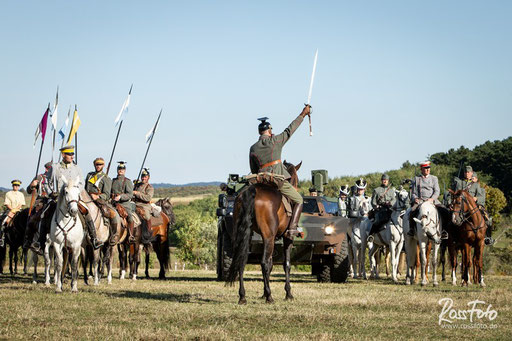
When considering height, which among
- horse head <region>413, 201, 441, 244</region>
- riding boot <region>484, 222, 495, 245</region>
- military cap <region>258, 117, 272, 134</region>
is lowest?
riding boot <region>484, 222, 495, 245</region>

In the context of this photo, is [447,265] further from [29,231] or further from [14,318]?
[14,318]

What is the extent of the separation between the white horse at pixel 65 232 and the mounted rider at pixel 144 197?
6809mm

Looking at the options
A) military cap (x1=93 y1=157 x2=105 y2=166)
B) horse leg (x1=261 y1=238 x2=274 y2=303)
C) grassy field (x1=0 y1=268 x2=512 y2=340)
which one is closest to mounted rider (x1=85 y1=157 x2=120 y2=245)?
military cap (x1=93 y1=157 x2=105 y2=166)

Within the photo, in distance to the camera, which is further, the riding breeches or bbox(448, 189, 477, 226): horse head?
bbox(448, 189, 477, 226): horse head

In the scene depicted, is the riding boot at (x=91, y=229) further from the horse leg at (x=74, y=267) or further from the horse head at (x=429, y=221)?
the horse head at (x=429, y=221)

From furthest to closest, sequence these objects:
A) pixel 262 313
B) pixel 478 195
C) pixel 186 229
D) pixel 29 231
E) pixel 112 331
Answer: pixel 186 229
pixel 478 195
pixel 29 231
pixel 262 313
pixel 112 331

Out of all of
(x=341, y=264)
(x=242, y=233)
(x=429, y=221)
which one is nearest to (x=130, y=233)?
(x=341, y=264)

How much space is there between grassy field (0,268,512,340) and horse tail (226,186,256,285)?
21.7 inches

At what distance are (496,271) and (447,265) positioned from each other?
2.68 meters

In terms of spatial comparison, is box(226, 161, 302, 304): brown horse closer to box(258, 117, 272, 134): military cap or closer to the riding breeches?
the riding breeches

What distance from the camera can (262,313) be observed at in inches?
419

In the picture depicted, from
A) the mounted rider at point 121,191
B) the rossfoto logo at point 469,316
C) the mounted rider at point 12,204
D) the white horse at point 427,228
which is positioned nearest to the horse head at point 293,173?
the rossfoto logo at point 469,316

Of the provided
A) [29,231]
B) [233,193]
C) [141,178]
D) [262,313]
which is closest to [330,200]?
[233,193]

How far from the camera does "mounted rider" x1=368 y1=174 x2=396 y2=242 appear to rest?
22.2m
